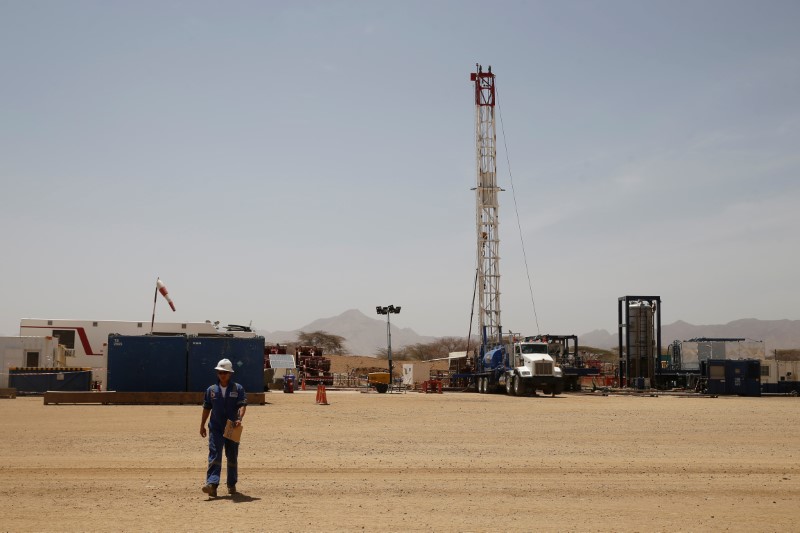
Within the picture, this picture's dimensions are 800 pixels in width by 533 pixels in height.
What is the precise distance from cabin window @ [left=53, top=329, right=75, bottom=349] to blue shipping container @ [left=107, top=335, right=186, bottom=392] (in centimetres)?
1859

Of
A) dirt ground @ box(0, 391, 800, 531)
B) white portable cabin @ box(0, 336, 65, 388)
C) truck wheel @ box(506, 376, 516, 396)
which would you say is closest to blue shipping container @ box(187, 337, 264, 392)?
dirt ground @ box(0, 391, 800, 531)

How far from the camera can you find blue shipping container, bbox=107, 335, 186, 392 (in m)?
36.3

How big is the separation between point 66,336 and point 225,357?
20868 mm

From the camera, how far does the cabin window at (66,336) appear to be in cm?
5325

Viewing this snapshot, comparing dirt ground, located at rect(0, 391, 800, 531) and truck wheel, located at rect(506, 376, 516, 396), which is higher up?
dirt ground, located at rect(0, 391, 800, 531)

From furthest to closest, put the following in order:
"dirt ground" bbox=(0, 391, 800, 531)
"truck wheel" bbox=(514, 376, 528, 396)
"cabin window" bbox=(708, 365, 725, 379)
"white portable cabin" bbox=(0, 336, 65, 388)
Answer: "cabin window" bbox=(708, 365, 725, 379) < "truck wheel" bbox=(514, 376, 528, 396) < "white portable cabin" bbox=(0, 336, 65, 388) < "dirt ground" bbox=(0, 391, 800, 531)

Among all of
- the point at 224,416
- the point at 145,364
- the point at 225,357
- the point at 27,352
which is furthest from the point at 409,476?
the point at 27,352

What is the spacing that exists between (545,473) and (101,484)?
279 inches

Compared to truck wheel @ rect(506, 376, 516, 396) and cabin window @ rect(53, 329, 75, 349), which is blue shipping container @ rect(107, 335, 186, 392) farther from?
truck wheel @ rect(506, 376, 516, 396)

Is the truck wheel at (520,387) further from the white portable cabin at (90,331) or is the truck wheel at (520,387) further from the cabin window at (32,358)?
the cabin window at (32,358)

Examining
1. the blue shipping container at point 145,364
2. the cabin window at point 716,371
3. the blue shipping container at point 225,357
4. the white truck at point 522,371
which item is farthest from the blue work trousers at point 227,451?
the cabin window at point 716,371

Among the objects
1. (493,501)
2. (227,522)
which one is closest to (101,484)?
(227,522)

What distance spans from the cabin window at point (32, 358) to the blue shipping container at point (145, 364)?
11.8m

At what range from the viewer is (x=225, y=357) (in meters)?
37.2
